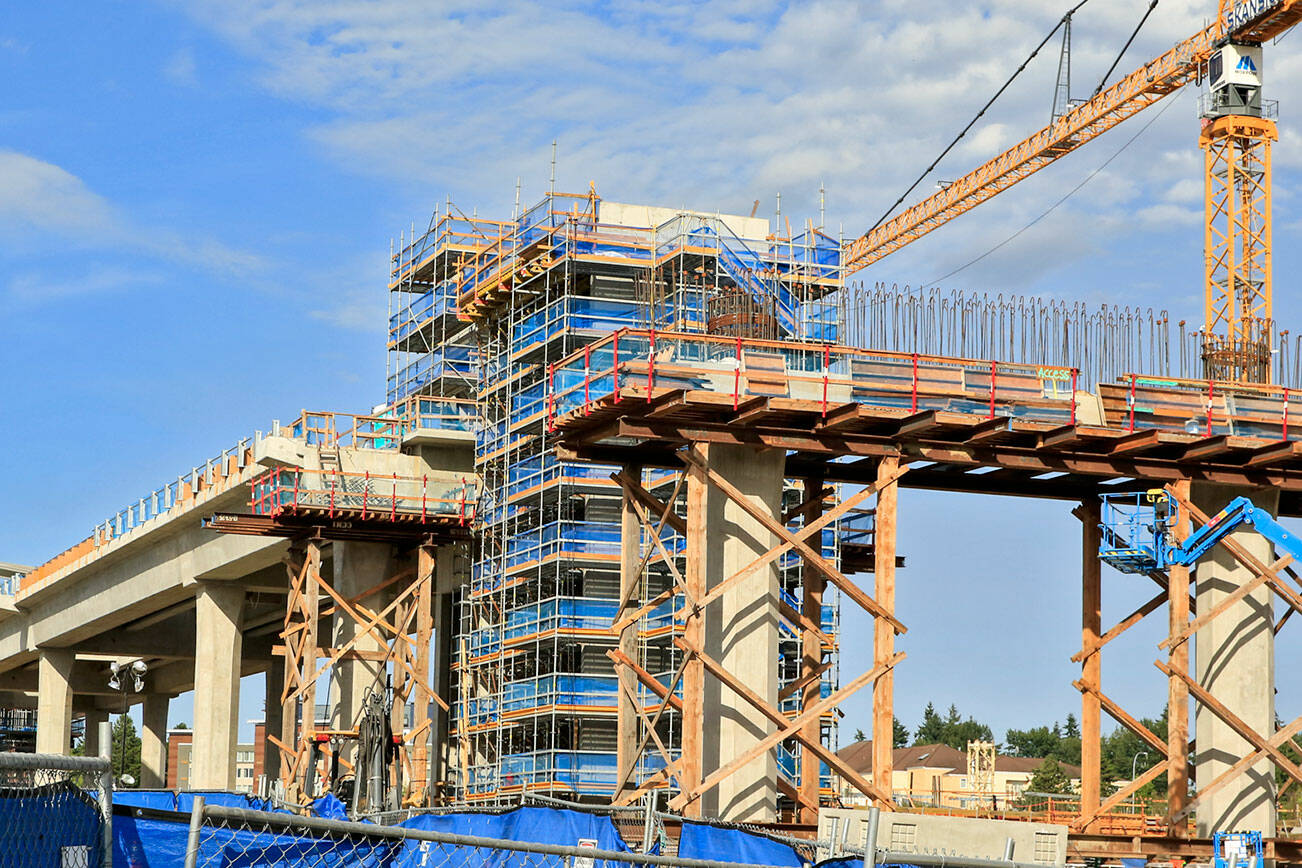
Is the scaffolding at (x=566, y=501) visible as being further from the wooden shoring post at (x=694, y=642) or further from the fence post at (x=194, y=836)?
the fence post at (x=194, y=836)

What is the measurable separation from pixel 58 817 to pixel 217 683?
50.5m

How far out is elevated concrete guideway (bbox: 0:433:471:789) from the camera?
2060 inches

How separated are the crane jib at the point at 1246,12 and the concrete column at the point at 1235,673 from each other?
45386 mm

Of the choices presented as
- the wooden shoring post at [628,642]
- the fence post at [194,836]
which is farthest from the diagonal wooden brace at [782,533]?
the fence post at [194,836]

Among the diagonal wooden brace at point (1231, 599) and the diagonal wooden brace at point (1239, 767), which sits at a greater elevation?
the diagonal wooden brace at point (1231, 599)

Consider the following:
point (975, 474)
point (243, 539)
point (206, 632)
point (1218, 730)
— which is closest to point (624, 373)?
point (975, 474)

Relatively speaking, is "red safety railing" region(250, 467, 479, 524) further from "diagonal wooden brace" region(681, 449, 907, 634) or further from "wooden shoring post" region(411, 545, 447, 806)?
"diagonal wooden brace" region(681, 449, 907, 634)

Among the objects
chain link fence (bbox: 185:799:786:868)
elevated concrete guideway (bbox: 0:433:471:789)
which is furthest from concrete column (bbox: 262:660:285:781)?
chain link fence (bbox: 185:799:786:868)

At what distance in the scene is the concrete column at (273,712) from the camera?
66875 millimetres

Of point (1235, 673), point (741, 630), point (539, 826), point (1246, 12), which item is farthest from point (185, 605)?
point (539, 826)

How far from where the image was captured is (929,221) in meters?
97.0

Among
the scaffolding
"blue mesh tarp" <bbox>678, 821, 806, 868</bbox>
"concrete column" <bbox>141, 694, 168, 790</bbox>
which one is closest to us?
"blue mesh tarp" <bbox>678, 821, 806, 868</bbox>

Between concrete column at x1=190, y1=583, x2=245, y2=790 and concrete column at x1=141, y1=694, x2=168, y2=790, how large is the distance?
26.4 meters

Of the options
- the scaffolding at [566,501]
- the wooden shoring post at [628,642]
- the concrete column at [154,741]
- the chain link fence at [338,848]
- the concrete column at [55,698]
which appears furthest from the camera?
the concrete column at [154,741]
